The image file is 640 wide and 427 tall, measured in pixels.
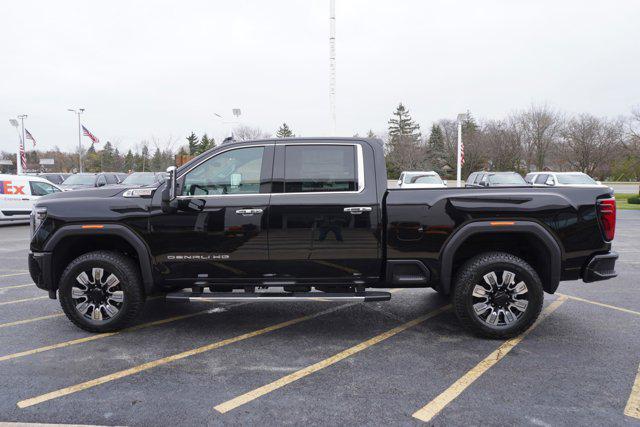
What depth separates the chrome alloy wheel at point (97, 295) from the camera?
4.75 metres

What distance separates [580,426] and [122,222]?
430 cm

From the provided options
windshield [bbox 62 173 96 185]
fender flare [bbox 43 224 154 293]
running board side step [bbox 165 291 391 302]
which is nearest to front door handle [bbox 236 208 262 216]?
running board side step [bbox 165 291 391 302]

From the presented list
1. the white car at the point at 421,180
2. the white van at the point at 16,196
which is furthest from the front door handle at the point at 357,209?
the white van at the point at 16,196

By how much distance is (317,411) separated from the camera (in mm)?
3238

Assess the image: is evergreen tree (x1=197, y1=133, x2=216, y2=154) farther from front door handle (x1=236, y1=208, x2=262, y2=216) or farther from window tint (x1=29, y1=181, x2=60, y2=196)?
front door handle (x1=236, y1=208, x2=262, y2=216)

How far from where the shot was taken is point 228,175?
4.72 m

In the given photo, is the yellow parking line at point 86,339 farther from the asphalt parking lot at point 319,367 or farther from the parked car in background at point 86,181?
the parked car in background at point 86,181

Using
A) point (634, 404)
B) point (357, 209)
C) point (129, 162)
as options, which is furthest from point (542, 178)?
point (129, 162)

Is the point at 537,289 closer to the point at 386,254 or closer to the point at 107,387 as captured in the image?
the point at 386,254

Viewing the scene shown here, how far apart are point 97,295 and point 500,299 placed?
416 centimetres

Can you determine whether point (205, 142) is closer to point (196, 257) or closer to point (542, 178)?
point (542, 178)

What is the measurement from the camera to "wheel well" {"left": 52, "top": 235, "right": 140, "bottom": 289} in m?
4.81

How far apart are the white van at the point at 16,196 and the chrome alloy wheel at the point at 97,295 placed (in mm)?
12421

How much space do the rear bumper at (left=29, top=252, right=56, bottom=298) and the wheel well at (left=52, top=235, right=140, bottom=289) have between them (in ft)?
0.19
